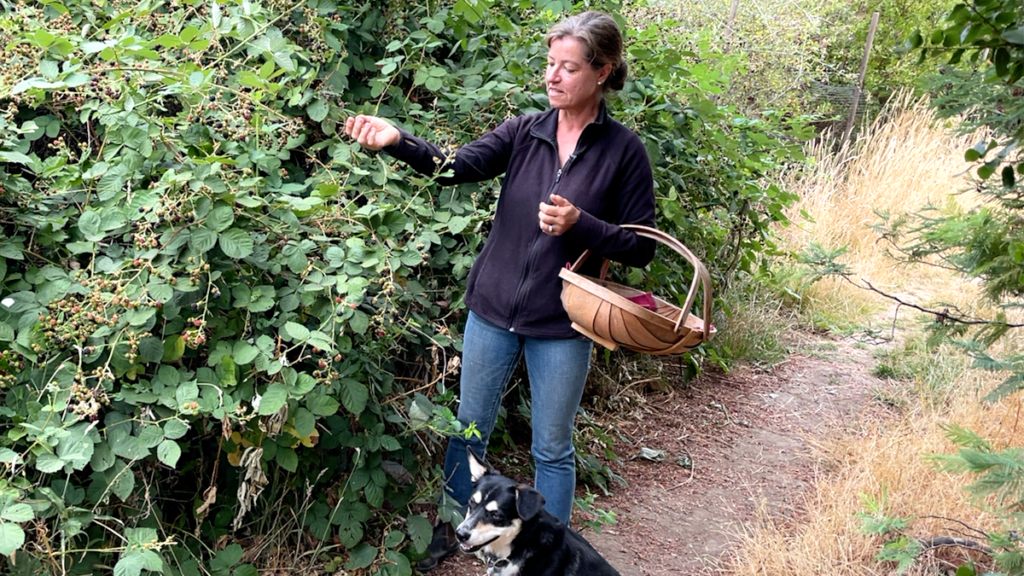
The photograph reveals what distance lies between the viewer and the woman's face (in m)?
2.81

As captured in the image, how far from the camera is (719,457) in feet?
15.9

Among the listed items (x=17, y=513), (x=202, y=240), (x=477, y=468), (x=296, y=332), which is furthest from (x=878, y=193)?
(x=17, y=513)

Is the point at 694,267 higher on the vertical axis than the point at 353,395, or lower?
higher

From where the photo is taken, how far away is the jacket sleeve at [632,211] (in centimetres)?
278

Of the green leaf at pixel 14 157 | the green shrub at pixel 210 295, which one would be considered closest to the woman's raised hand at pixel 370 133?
the green shrub at pixel 210 295

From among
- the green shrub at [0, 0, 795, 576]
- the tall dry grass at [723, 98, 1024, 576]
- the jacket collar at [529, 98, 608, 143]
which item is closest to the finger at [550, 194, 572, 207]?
the jacket collar at [529, 98, 608, 143]

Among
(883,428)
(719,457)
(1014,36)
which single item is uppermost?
(1014,36)

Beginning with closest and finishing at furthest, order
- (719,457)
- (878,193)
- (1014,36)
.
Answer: (1014,36), (719,457), (878,193)

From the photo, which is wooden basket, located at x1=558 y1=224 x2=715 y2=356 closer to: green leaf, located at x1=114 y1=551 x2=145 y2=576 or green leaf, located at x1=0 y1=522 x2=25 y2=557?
green leaf, located at x1=114 y1=551 x2=145 y2=576

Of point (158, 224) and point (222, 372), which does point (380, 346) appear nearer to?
point (222, 372)

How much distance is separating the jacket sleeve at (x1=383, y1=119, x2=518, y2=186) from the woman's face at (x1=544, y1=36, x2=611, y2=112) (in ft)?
0.94

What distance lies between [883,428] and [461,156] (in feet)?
10.6

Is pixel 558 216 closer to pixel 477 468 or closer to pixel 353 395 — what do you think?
pixel 353 395

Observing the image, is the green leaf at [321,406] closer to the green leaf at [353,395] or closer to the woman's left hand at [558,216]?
the green leaf at [353,395]
